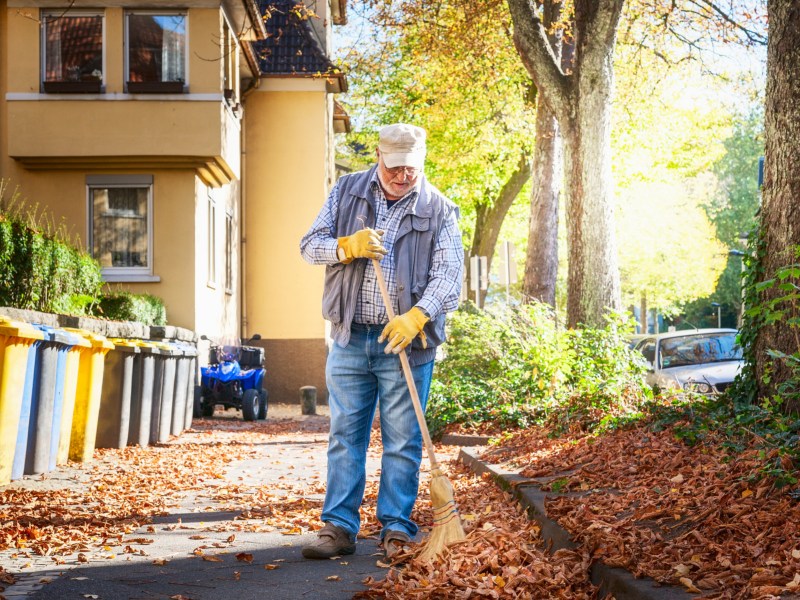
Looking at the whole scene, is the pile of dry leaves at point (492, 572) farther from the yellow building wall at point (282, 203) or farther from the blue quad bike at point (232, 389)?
the yellow building wall at point (282, 203)

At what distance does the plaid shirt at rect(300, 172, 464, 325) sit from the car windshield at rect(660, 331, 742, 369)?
13005mm

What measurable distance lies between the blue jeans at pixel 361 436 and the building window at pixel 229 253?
19310 mm

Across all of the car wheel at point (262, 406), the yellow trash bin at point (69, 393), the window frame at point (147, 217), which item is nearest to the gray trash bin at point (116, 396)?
the yellow trash bin at point (69, 393)

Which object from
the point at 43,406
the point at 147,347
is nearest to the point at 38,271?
the point at 147,347

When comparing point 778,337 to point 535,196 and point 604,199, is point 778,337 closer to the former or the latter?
point 604,199

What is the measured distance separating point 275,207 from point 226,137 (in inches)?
251

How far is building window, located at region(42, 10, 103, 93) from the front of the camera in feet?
66.0

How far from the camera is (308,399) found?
21.8 metres

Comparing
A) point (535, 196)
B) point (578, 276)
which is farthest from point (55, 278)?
point (535, 196)

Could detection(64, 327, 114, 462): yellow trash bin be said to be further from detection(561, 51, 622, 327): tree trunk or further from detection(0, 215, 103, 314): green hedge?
detection(561, 51, 622, 327): tree trunk

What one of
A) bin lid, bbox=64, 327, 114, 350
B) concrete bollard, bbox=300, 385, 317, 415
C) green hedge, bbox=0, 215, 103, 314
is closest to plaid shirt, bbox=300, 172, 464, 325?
bin lid, bbox=64, 327, 114, 350

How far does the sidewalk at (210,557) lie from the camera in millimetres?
5164

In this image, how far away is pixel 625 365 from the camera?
1225cm

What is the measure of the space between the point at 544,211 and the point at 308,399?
573 cm
